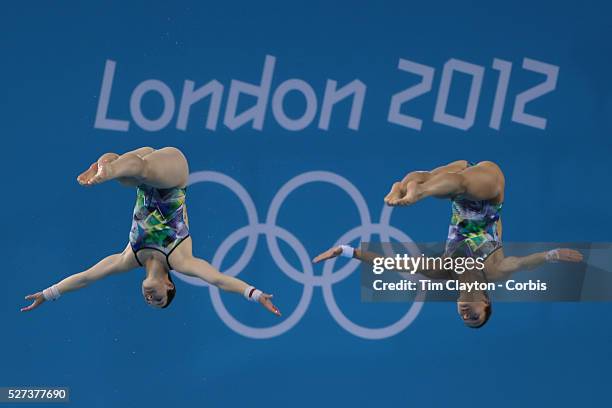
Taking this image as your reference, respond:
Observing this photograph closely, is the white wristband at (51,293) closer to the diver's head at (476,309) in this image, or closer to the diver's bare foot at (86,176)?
the diver's bare foot at (86,176)

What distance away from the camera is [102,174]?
698 cm

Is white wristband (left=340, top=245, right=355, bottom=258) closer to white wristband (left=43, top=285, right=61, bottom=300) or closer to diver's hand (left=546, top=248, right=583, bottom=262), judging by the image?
diver's hand (left=546, top=248, right=583, bottom=262)

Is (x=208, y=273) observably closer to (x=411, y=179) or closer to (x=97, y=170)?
(x=97, y=170)

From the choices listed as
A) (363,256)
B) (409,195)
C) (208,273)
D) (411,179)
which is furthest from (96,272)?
(409,195)

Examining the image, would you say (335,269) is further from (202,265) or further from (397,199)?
(397,199)

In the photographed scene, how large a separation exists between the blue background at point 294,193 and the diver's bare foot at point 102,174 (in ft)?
10.7

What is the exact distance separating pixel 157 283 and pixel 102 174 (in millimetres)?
1995

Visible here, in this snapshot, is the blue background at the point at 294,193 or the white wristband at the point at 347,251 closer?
the white wristband at the point at 347,251

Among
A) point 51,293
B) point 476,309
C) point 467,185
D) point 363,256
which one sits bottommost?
point 51,293

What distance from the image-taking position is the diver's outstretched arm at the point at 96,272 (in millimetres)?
8820

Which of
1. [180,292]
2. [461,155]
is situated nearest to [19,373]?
[180,292]

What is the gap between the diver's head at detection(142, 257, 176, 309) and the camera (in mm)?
8703

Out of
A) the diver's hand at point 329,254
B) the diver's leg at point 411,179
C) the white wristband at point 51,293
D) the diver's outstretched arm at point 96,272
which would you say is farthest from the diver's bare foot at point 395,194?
the white wristband at point 51,293

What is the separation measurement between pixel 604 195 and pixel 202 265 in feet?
14.4
